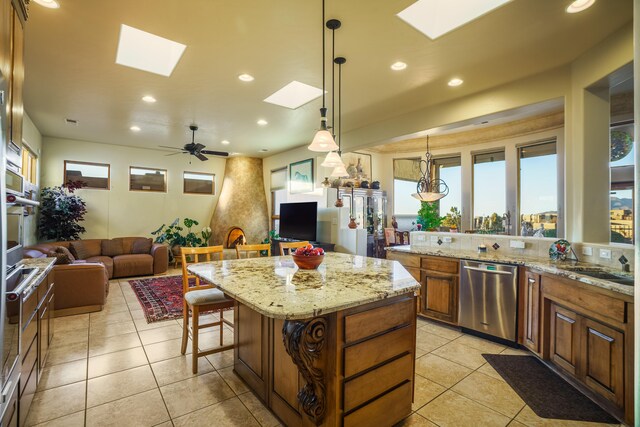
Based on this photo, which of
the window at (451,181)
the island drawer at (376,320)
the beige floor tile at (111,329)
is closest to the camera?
the island drawer at (376,320)

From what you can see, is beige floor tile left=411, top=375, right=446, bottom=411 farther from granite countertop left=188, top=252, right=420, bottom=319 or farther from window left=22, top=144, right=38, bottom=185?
window left=22, top=144, right=38, bottom=185

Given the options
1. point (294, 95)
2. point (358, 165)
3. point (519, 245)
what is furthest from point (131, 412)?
point (358, 165)

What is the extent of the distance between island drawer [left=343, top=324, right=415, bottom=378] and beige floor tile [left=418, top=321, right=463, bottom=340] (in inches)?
68.8

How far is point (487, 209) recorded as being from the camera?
6.48 m

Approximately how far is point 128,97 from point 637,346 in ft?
17.1

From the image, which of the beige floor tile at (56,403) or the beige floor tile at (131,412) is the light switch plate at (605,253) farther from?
the beige floor tile at (56,403)

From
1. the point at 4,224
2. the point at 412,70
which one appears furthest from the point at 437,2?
the point at 4,224

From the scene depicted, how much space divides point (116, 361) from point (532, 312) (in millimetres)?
3891

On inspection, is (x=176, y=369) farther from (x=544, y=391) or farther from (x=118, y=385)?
(x=544, y=391)

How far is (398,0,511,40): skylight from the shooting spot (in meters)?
2.35

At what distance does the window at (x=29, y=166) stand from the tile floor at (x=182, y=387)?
12.2ft

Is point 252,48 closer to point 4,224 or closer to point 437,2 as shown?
point 437,2

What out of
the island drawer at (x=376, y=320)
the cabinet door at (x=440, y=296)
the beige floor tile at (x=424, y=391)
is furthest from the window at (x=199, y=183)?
the island drawer at (x=376, y=320)

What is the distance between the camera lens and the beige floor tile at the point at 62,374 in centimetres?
236
